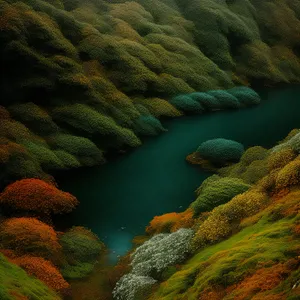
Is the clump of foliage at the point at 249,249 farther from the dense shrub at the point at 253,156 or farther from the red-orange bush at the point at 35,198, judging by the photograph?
the red-orange bush at the point at 35,198

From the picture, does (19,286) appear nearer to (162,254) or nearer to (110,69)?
(162,254)

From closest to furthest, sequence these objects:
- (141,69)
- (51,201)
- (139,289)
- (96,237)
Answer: (139,289), (96,237), (51,201), (141,69)

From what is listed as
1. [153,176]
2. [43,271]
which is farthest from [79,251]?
[153,176]

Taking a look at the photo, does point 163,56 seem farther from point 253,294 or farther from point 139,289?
point 253,294

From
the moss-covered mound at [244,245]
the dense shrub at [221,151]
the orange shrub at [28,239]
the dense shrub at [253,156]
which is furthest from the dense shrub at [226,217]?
the dense shrub at [221,151]

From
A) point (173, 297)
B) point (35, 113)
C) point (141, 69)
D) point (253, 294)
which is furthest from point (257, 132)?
point (253, 294)
